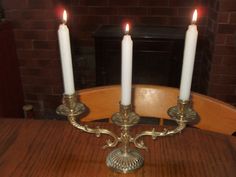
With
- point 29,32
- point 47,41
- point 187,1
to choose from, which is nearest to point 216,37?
point 187,1

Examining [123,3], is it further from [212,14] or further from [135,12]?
[212,14]

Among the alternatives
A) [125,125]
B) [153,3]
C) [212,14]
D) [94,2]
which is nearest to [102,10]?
[94,2]

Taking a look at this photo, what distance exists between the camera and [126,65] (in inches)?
21.5

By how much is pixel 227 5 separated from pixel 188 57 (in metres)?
1.39

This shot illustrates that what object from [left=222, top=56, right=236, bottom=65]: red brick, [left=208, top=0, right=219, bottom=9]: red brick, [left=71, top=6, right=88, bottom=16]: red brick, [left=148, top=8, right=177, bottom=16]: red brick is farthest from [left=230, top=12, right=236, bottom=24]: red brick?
[left=71, top=6, right=88, bottom=16]: red brick

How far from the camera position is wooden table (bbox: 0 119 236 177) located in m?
0.71

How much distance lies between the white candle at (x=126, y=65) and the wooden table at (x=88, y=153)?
0.76 feet

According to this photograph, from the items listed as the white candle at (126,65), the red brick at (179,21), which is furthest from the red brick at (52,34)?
the white candle at (126,65)

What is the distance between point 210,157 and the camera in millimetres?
768

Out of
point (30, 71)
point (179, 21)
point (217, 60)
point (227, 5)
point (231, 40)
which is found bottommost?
point (30, 71)

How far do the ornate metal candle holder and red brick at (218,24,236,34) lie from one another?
51.6 inches

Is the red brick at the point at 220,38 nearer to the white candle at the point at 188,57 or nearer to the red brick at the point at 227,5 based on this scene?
the red brick at the point at 227,5

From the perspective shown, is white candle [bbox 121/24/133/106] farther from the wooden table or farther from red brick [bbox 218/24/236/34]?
red brick [bbox 218/24/236/34]

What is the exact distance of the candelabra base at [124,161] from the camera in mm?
705
